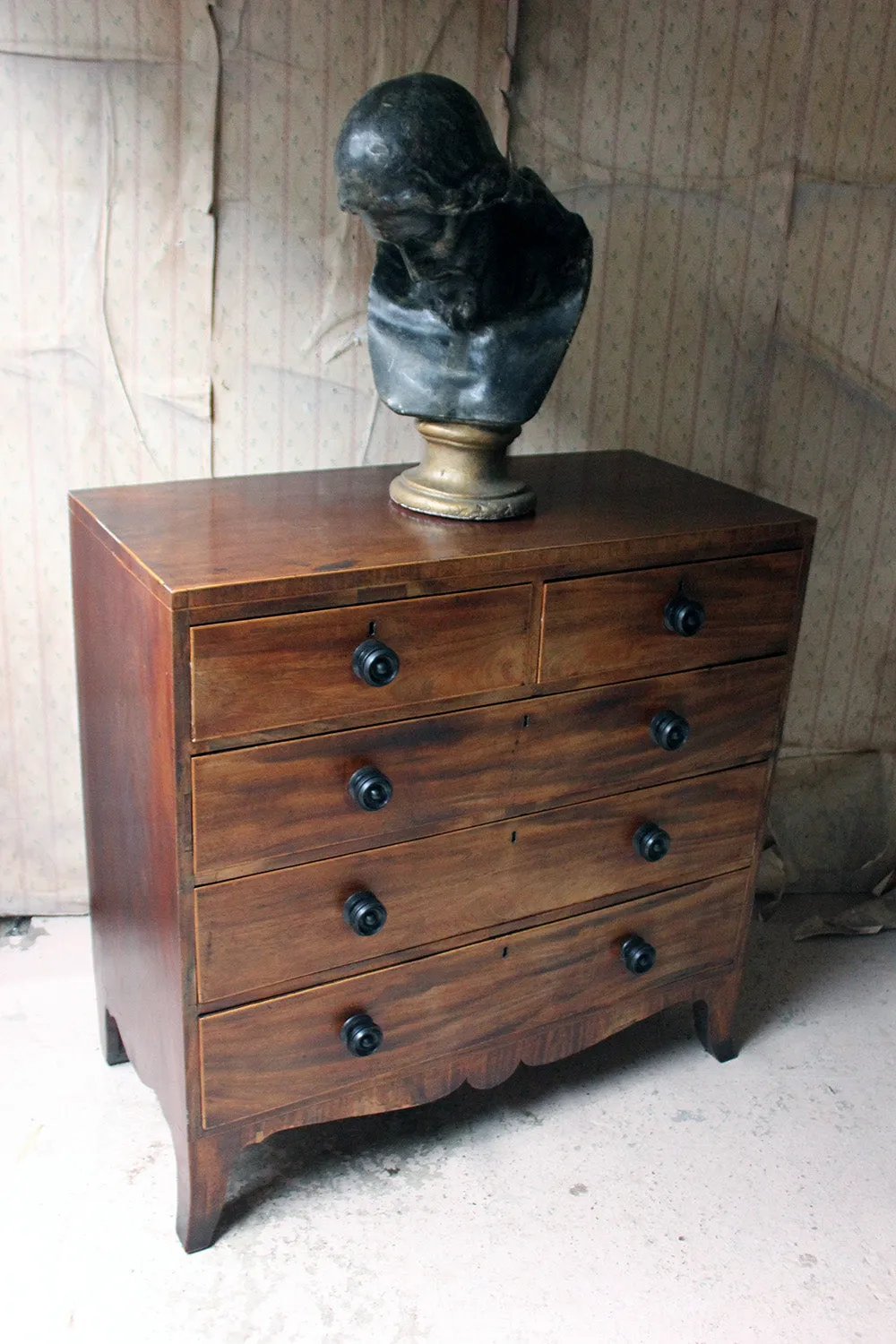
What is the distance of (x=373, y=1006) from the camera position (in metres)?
1.83

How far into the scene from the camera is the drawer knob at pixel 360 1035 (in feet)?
5.86

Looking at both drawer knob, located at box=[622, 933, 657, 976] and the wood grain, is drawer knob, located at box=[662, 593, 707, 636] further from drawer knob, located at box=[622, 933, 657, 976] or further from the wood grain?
the wood grain

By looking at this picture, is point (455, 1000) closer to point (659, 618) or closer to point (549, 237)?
point (659, 618)

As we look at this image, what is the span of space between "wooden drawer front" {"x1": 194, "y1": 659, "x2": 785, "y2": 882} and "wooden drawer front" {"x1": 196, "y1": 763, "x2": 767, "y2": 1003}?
0.03 meters

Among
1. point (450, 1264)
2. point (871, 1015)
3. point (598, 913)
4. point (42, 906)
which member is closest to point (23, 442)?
point (42, 906)

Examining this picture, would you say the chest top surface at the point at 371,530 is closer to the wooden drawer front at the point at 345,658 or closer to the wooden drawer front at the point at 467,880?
the wooden drawer front at the point at 345,658

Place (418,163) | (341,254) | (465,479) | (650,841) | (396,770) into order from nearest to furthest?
(418,163) → (396,770) → (465,479) → (650,841) → (341,254)

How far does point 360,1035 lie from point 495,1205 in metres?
0.37

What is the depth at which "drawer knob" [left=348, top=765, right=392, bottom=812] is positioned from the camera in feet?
5.44

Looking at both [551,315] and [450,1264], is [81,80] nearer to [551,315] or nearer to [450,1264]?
[551,315]

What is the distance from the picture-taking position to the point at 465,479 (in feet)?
6.02

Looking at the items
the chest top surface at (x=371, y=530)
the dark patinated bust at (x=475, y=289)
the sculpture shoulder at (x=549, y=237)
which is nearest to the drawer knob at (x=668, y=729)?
the chest top surface at (x=371, y=530)

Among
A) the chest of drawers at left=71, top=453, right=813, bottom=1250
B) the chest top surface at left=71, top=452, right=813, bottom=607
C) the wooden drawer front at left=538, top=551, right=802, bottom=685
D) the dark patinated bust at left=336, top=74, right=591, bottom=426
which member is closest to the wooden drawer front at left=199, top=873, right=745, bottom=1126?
the chest of drawers at left=71, top=453, right=813, bottom=1250

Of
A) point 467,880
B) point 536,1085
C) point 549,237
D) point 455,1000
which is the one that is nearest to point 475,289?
point 549,237
